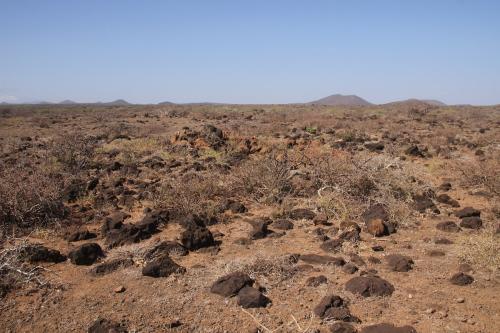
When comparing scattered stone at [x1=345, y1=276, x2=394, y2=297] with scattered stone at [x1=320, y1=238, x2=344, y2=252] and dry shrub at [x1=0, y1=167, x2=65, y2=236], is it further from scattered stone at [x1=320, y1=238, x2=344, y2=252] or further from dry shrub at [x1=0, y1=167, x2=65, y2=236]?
dry shrub at [x1=0, y1=167, x2=65, y2=236]

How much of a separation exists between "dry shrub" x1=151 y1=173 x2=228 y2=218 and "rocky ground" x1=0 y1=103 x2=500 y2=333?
0.14 ft

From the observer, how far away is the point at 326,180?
7965 mm

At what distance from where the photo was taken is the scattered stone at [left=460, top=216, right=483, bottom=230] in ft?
20.2

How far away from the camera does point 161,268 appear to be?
16.0ft

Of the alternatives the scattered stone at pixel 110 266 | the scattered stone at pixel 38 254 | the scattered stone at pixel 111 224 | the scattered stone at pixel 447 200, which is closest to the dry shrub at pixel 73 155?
the scattered stone at pixel 111 224

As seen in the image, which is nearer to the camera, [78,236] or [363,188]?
[78,236]

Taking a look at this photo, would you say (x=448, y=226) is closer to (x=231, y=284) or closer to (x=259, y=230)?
(x=259, y=230)

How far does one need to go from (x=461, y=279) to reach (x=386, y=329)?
138cm

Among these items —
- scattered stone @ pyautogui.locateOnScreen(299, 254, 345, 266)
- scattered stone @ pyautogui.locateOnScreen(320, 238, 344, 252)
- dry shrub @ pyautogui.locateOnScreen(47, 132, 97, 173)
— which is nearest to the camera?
scattered stone @ pyautogui.locateOnScreen(299, 254, 345, 266)

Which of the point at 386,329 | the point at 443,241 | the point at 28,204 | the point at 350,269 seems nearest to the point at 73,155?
the point at 28,204

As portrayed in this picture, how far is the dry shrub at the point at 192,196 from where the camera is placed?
270 inches

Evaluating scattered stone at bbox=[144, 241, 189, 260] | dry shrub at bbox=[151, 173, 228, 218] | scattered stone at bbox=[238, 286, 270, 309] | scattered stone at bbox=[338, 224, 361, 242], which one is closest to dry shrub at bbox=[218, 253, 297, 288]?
scattered stone at bbox=[238, 286, 270, 309]

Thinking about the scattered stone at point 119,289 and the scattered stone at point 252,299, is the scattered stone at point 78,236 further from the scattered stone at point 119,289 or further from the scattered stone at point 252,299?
the scattered stone at point 252,299

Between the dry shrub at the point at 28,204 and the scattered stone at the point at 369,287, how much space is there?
177 inches
